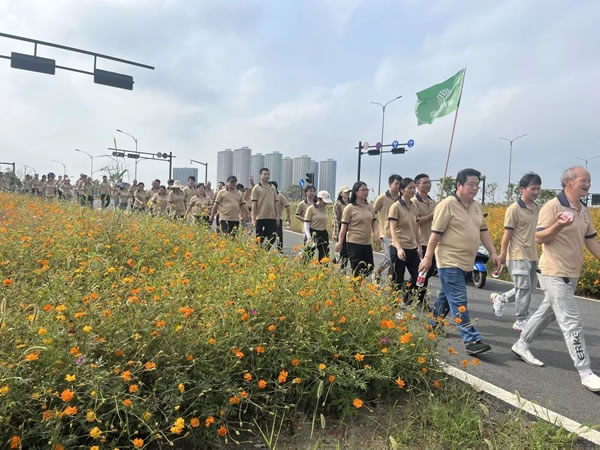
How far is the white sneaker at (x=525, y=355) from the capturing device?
4289 mm

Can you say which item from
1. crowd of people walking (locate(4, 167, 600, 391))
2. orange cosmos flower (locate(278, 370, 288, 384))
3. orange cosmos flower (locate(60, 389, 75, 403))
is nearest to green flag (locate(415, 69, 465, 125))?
crowd of people walking (locate(4, 167, 600, 391))

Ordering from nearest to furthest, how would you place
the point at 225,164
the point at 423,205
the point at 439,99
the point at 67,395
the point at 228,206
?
the point at 67,395
the point at 423,205
the point at 228,206
the point at 439,99
the point at 225,164

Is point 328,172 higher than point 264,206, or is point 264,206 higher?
point 328,172

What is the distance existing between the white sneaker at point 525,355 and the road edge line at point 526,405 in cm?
84

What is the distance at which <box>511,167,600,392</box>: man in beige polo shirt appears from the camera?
3.80m

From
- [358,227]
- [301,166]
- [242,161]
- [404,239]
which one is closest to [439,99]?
[358,227]

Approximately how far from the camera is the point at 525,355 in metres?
4.36

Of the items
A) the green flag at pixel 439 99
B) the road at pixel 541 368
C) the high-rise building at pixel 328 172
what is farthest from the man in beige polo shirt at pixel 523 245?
the high-rise building at pixel 328 172

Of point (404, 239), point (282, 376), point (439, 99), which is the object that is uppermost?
point (439, 99)

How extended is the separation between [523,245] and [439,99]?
26.1 feet

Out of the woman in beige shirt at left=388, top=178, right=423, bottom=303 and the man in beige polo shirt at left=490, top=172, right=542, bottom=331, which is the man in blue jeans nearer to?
the man in beige polo shirt at left=490, top=172, right=542, bottom=331

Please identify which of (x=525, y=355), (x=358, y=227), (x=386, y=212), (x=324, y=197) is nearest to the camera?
(x=525, y=355)

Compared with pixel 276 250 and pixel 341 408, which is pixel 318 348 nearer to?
pixel 341 408

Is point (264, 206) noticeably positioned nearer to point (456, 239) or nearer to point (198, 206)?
point (198, 206)
